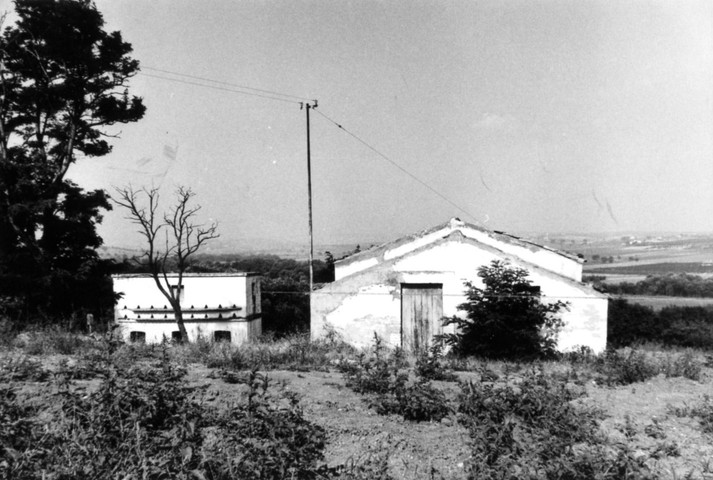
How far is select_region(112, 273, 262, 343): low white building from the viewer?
944 inches

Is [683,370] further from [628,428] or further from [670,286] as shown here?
[670,286]

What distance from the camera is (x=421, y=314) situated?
1465cm

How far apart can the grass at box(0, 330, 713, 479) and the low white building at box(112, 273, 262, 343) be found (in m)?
16.1

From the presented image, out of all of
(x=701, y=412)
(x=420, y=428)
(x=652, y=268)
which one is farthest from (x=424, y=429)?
(x=652, y=268)

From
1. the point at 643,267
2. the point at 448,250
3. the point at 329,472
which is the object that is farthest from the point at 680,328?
the point at 329,472

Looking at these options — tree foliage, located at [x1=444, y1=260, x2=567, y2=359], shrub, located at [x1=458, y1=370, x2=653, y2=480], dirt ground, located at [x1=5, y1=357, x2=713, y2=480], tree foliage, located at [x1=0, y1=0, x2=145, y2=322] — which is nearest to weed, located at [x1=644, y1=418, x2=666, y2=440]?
dirt ground, located at [x1=5, y1=357, x2=713, y2=480]

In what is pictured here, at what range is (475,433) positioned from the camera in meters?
5.08

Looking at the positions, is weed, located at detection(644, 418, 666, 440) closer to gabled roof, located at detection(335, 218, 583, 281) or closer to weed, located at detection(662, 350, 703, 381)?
weed, located at detection(662, 350, 703, 381)

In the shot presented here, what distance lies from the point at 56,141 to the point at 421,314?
635 inches

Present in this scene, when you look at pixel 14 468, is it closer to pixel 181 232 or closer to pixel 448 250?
pixel 448 250

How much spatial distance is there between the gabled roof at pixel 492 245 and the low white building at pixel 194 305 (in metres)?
10.6

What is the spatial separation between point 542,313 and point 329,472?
10320mm

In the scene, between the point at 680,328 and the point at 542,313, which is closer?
the point at 542,313

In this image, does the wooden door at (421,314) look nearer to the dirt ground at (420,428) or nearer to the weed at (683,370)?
the weed at (683,370)
